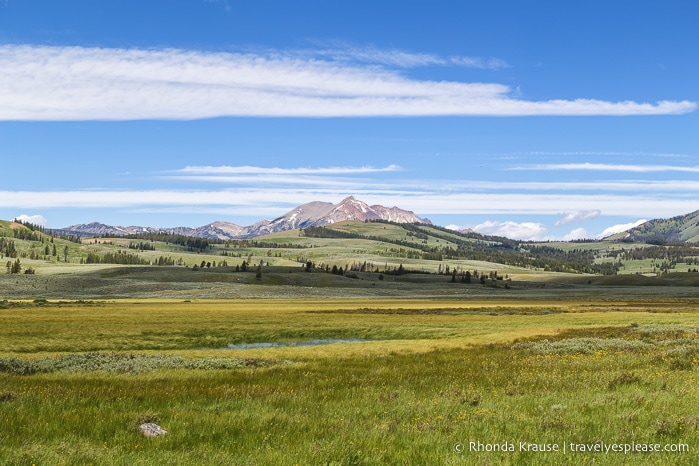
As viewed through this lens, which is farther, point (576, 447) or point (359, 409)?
point (359, 409)

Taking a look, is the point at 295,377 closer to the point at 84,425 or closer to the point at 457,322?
the point at 84,425

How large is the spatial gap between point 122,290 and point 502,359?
5947 inches

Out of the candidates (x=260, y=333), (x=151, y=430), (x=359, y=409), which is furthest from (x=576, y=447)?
(x=260, y=333)

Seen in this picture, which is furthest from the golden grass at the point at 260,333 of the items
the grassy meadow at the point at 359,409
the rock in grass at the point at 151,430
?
the rock in grass at the point at 151,430

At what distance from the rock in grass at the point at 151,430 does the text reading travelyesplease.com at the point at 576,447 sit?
250 inches

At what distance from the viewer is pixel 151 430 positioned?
1207 cm

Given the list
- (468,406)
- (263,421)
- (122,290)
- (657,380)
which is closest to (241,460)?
(263,421)

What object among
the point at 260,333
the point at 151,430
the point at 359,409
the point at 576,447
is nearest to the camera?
the point at 576,447

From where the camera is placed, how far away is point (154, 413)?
44.7ft

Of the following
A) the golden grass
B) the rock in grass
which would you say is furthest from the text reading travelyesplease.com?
the golden grass

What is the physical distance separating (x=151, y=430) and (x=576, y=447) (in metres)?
9.02

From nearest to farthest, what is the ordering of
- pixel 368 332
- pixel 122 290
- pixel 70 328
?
pixel 70 328
pixel 368 332
pixel 122 290

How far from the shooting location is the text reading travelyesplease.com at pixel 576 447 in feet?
35.8

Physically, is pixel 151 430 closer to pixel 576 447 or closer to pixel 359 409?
pixel 359 409
